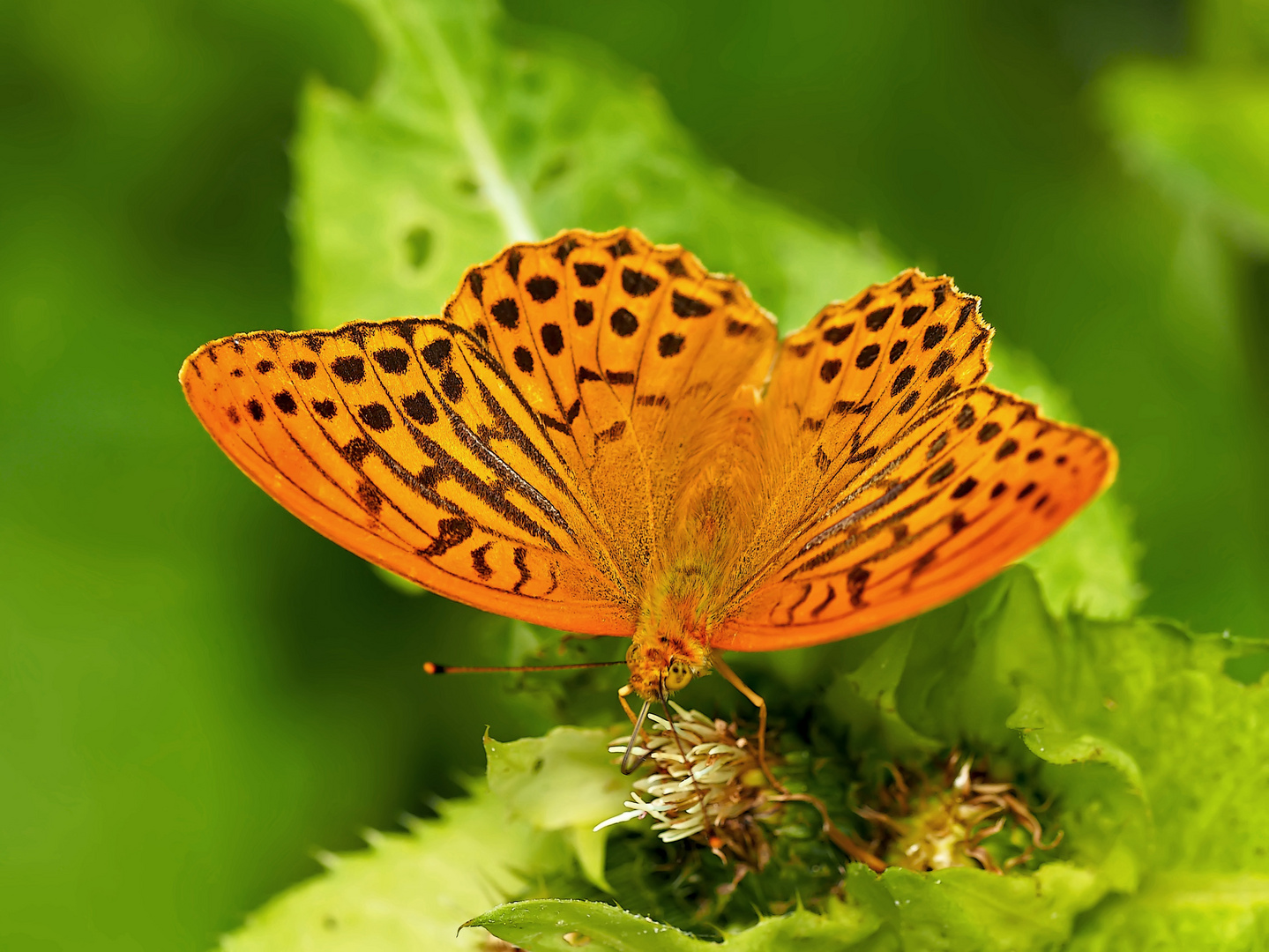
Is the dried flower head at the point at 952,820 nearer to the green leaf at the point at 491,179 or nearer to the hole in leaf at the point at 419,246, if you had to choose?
the green leaf at the point at 491,179

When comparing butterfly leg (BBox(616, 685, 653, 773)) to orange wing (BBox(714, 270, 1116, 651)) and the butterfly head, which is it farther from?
orange wing (BBox(714, 270, 1116, 651))

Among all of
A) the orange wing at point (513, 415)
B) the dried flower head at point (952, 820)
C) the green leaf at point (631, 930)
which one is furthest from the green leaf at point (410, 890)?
the dried flower head at point (952, 820)

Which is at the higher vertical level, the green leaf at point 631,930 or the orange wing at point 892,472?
the orange wing at point 892,472

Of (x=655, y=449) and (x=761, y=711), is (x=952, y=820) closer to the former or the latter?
(x=761, y=711)

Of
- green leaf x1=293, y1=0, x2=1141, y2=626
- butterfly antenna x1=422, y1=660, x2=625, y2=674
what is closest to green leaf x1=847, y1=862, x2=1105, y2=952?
butterfly antenna x1=422, y1=660, x2=625, y2=674

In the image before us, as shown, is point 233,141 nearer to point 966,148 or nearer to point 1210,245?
point 966,148

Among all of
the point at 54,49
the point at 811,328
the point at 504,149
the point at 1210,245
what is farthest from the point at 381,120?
the point at 1210,245
